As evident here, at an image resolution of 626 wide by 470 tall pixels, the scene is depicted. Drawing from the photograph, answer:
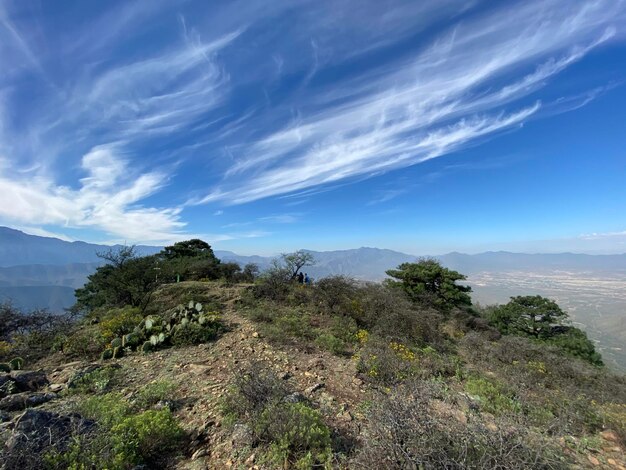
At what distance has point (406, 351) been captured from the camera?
27.8ft

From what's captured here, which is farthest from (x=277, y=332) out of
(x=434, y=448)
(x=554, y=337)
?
(x=554, y=337)

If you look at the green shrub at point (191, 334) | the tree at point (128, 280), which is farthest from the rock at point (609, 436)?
the tree at point (128, 280)

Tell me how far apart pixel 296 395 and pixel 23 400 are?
499 cm

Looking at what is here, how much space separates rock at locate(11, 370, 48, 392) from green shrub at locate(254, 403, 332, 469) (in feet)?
17.7

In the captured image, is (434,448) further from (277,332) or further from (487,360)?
Result: (487,360)

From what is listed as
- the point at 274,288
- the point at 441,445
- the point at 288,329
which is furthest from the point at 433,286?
the point at 441,445

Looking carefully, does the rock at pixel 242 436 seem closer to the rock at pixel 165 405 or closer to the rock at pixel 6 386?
the rock at pixel 165 405

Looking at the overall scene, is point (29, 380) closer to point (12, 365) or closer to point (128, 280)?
point (12, 365)

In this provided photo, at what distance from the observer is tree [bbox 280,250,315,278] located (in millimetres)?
18744

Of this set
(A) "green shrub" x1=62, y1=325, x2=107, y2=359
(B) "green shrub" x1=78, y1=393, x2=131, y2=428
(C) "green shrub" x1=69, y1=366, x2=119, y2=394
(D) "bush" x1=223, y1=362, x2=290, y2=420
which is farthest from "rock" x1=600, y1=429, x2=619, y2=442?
(A) "green shrub" x1=62, y1=325, x2=107, y2=359

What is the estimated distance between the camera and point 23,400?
525 centimetres

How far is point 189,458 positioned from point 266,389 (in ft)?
4.40

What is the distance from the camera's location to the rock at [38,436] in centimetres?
301

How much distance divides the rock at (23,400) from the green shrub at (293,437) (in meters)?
4.38
